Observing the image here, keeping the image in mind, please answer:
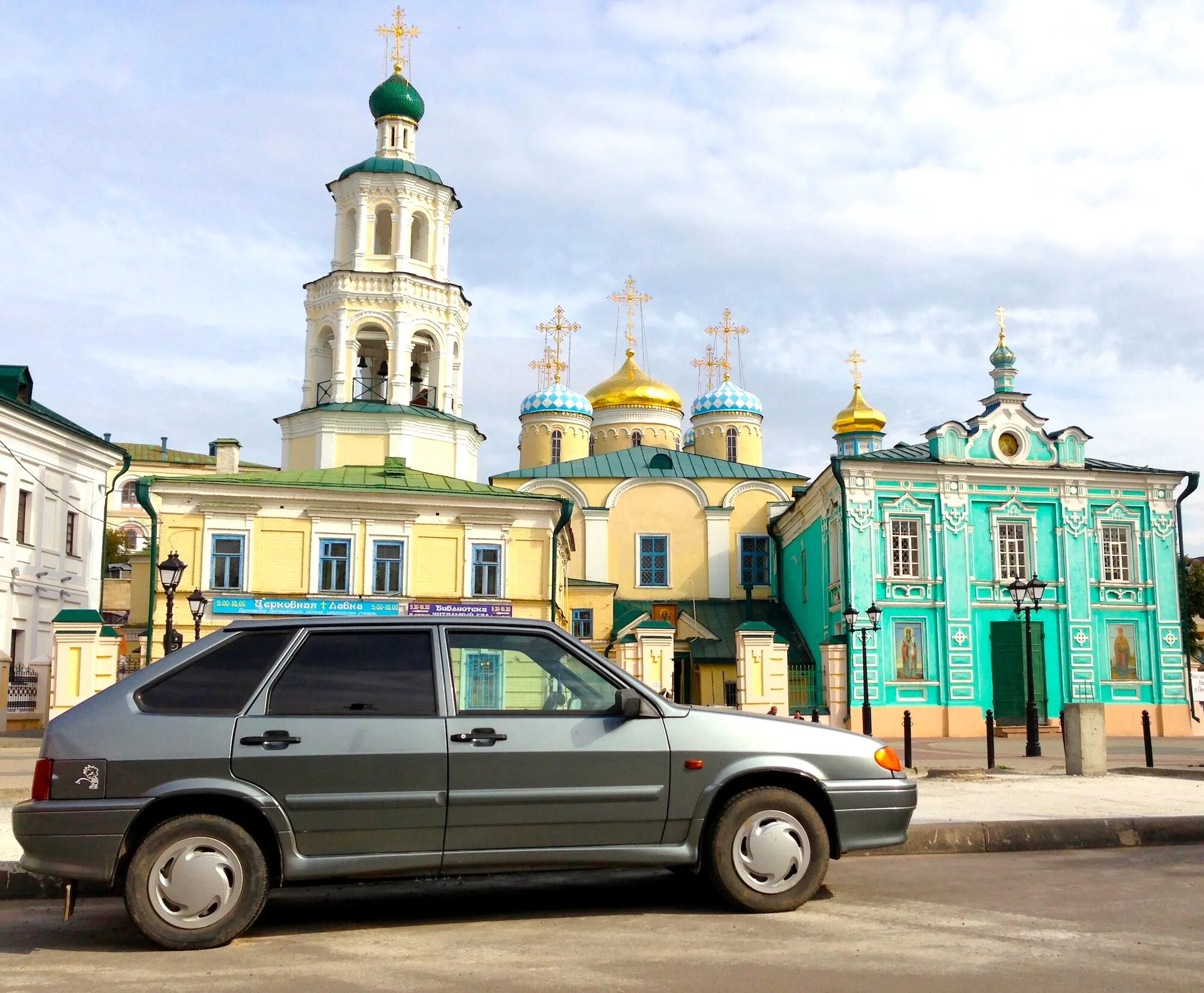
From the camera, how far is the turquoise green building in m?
30.9

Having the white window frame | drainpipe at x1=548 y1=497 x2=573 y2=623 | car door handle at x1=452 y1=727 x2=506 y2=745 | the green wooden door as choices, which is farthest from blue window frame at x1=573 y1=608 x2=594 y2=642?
car door handle at x1=452 y1=727 x2=506 y2=745

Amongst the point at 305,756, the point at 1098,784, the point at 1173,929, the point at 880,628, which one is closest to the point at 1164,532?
the point at 880,628

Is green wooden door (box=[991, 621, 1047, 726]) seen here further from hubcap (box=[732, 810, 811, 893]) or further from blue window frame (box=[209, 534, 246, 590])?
hubcap (box=[732, 810, 811, 893])

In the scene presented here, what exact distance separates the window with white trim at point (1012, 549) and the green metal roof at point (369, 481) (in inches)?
474

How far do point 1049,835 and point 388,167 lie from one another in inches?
1293

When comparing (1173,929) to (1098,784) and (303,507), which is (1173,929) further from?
(303,507)

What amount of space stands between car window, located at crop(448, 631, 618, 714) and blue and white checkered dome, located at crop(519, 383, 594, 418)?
42689 millimetres

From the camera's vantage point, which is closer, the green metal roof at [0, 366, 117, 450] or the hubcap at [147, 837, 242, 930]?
the hubcap at [147, 837, 242, 930]

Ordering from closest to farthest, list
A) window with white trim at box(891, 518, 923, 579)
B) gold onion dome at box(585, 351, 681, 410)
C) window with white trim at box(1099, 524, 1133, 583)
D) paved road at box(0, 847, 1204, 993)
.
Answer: paved road at box(0, 847, 1204, 993), window with white trim at box(891, 518, 923, 579), window with white trim at box(1099, 524, 1133, 583), gold onion dome at box(585, 351, 681, 410)

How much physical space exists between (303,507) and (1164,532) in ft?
76.0

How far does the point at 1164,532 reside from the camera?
32.8 metres

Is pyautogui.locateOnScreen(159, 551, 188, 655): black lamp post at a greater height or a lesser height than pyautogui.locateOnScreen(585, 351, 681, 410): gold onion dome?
lesser

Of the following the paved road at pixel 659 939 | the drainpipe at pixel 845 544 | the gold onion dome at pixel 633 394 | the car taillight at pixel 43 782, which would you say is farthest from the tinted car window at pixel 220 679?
the gold onion dome at pixel 633 394

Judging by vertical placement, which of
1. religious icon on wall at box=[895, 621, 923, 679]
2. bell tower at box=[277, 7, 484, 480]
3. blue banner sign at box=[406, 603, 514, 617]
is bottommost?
religious icon on wall at box=[895, 621, 923, 679]
